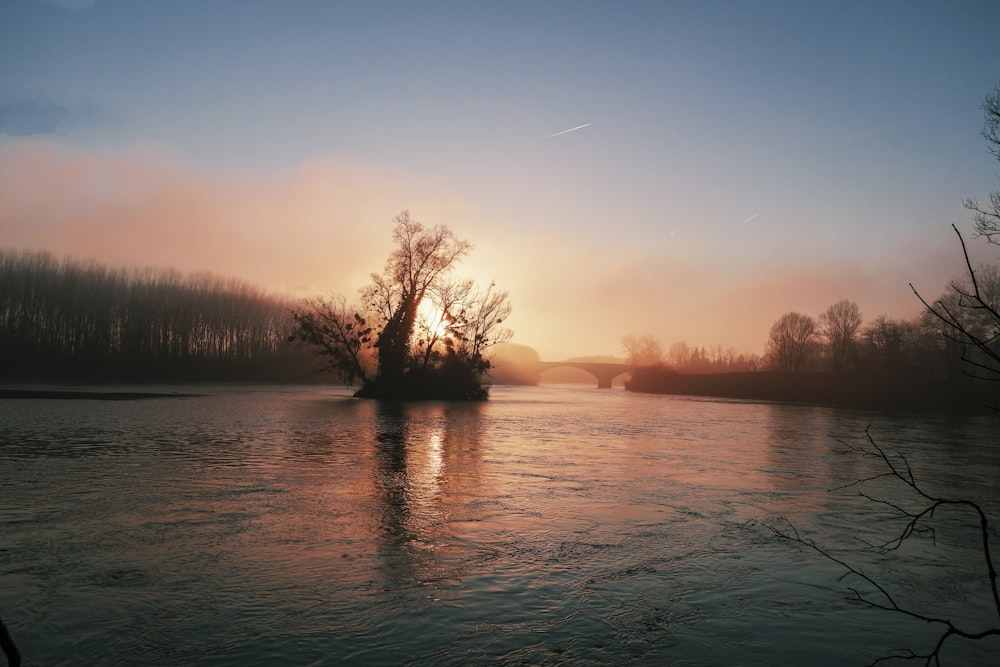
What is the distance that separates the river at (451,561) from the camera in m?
5.27

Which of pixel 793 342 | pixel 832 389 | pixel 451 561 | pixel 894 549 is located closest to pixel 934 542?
pixel 894 549

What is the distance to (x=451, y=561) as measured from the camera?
293 inches

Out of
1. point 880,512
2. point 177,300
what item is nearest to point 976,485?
point 880,512

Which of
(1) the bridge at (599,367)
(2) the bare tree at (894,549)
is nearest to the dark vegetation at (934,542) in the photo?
(2) the bare tree at (894,549)

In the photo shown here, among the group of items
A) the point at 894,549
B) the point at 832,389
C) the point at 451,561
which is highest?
the point at 894,549

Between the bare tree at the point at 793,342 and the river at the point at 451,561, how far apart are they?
82316 mm

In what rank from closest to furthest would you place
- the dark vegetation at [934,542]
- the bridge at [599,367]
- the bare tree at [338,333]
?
the dark vegetation at [934,542] < the bare tree at [338,333] < the bridge at [599,367]

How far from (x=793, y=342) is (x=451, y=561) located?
95.9 meters

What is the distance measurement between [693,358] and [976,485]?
154715 millimetres

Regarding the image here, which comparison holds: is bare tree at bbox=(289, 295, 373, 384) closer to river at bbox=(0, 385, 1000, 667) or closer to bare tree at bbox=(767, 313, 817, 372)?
river at bbox=(0, 385, 1000, 667)

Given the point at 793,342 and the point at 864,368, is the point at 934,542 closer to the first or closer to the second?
the point at 864,368

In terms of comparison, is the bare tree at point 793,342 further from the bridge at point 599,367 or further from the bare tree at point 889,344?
the bridge at point 599,367

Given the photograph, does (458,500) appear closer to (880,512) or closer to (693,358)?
(880,512)

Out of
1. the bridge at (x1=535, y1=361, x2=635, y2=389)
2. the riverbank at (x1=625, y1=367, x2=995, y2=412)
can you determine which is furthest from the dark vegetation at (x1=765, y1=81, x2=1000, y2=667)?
the bridge at (x1=535, y1=361, x2=635, y2=389)
